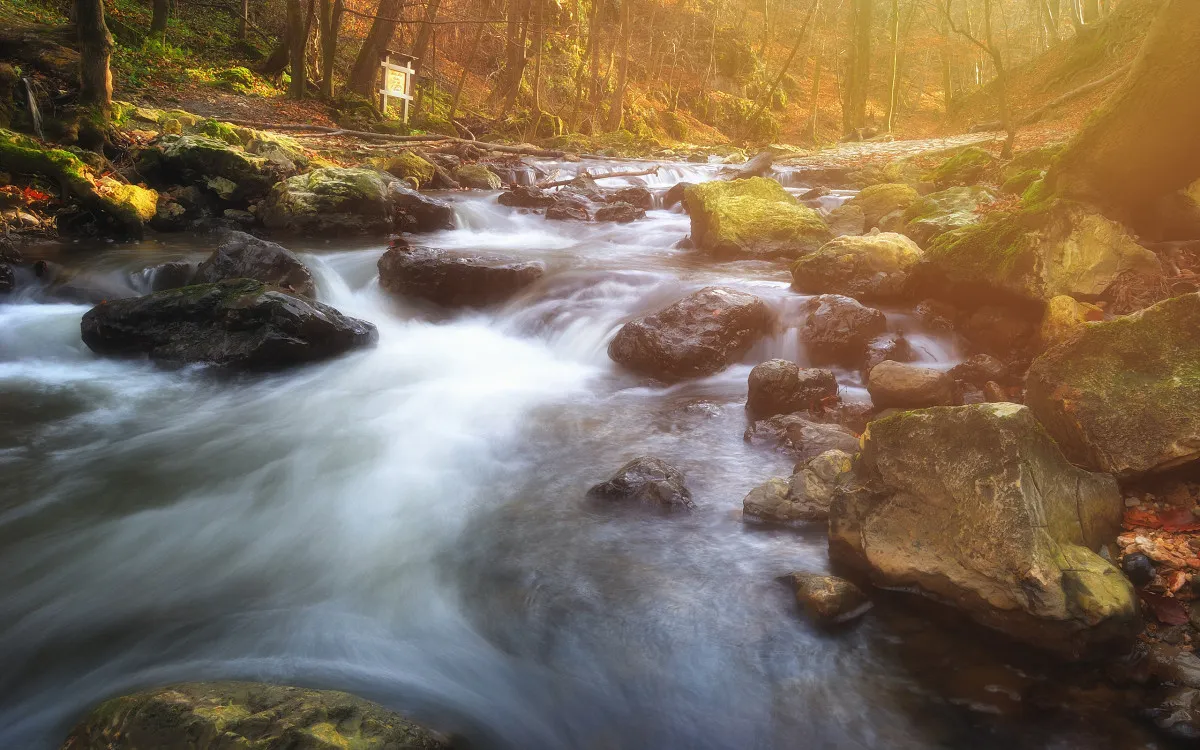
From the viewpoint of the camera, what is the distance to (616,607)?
422cm

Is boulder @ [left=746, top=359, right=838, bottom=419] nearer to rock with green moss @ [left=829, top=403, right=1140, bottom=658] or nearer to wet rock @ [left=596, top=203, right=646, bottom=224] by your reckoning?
rock with green moss @ [left=829, top=403, right=1140, bottom=658]

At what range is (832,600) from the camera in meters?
3.84

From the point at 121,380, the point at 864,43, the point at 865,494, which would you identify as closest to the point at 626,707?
the point at 865,494

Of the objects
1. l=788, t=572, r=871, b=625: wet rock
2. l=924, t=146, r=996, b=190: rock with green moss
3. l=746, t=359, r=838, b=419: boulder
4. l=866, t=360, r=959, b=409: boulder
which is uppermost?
l=924, t=146, r=996, b=190: rock with green moss

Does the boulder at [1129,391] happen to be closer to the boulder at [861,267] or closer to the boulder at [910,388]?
the boulder at [910,388]

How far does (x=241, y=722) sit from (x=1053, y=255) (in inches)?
293

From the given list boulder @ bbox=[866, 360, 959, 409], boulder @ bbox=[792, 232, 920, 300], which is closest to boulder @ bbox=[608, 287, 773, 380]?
boulder @ bbox=[792, 232, 920, 300]

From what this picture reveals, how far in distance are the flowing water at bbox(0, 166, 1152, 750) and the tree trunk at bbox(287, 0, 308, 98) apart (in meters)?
14.4

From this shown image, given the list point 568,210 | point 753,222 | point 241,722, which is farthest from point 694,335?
point 568,210

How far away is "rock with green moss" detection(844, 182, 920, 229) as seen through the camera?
42.0ft

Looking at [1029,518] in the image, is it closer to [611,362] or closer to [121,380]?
[611,362]

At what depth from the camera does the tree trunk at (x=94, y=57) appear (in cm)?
1108

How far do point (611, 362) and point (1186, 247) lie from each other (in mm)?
5845

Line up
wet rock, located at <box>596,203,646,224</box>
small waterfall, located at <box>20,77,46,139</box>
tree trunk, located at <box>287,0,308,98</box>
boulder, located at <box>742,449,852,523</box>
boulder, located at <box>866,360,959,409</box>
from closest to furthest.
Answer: boulder, located at <box>742,449,852,523</box> → boulder, located at <box>866,360,959,409</box> → small waterfall, located at <box>20,77,46,139</box> → wet rock, located at <box>596,203,646,224</box> → tree trunk, located at <box>287,0,308,98</box>
